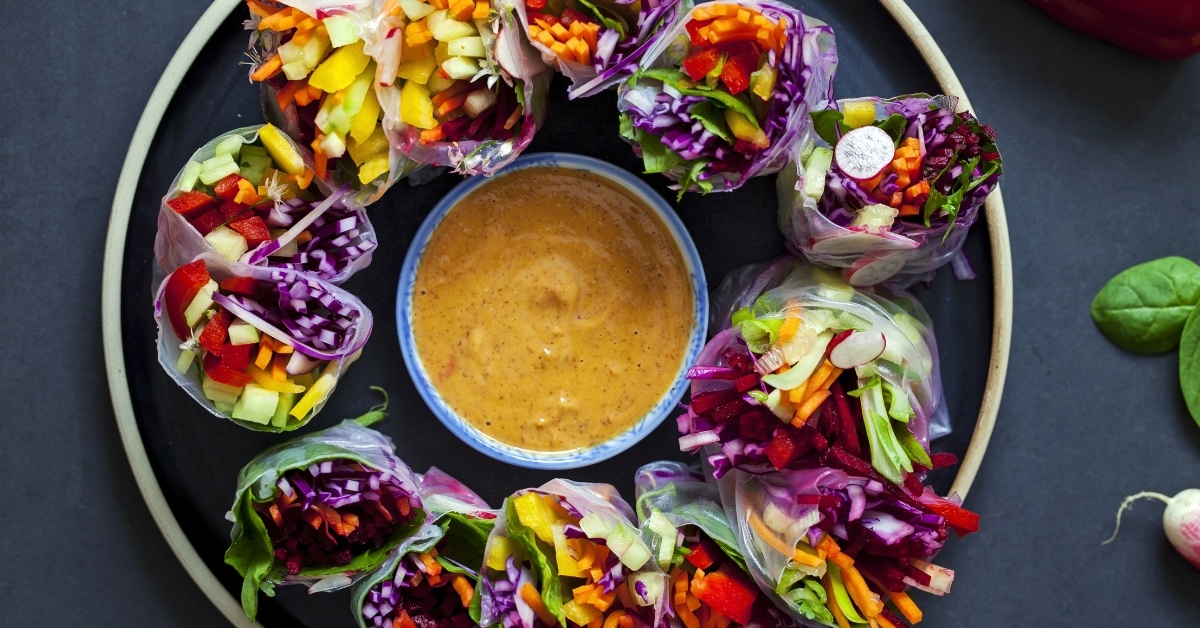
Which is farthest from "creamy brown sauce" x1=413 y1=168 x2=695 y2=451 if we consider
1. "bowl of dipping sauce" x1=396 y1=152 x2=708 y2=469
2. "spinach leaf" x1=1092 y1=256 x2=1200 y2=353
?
"spinach leaf" x1=1092 y1=256 x2=1200 y2=353

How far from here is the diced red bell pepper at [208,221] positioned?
1.93 metres

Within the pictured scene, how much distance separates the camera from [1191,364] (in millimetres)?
2316

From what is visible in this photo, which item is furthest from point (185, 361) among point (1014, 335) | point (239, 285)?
point (1014, 335)

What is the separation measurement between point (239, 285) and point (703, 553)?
1195 mm

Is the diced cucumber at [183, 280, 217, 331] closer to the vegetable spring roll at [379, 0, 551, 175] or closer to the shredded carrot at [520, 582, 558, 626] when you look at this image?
the vegetable spring roll at [379, 0, 551, 175]

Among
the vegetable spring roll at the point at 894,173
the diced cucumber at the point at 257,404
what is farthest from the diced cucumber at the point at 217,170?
the vegetable spring roll at the point at 894,173

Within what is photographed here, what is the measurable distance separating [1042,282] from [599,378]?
120cm

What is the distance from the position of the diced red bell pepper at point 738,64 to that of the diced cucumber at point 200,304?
1.17 metres

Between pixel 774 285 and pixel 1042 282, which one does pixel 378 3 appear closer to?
pixel 774 285

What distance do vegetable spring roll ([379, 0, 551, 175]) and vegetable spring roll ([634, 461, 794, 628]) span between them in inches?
35.1

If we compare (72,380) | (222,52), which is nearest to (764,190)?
(222,52)

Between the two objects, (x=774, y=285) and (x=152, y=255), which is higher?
(x=152, y=255)

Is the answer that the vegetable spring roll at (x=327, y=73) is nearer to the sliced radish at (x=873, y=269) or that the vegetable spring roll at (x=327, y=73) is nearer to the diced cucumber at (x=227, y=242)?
the diced cucumber at (x=227, y=242)

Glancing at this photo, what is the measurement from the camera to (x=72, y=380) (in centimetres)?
228
